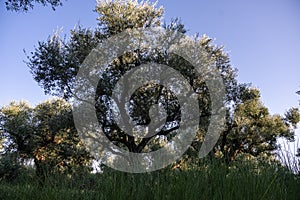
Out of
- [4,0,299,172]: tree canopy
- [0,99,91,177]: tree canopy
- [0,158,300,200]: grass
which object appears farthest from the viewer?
[0,99,91,177]: tree canopy

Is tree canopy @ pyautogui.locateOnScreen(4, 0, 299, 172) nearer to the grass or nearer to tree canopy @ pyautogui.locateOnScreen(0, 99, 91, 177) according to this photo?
tree canopy @ pyautogui.locateOnScreen(0, 99, 91, 177)

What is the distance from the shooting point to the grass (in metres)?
4.46

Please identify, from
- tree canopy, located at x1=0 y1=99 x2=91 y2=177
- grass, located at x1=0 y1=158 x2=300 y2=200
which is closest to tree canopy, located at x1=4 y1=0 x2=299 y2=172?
tree canopy, located at x1=0 y1=99 x2=91 y2=177

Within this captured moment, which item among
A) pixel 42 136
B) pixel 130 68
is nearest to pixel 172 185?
pixel 130 68

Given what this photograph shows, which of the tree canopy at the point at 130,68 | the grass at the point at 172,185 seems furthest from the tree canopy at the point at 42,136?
the grass at the point at 172,185

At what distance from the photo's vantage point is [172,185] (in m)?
4.58

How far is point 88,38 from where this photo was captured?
26047 mm

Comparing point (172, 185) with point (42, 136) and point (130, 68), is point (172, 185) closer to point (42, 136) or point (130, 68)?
point (130, 68)

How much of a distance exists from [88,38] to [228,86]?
509 inches

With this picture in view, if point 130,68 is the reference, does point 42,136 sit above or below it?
below

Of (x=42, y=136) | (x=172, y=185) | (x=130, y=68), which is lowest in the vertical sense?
(x=172, y=185)

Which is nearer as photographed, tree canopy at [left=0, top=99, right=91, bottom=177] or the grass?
the grass

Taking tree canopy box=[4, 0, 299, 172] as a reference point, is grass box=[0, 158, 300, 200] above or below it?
below

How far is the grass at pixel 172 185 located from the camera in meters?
4.46
